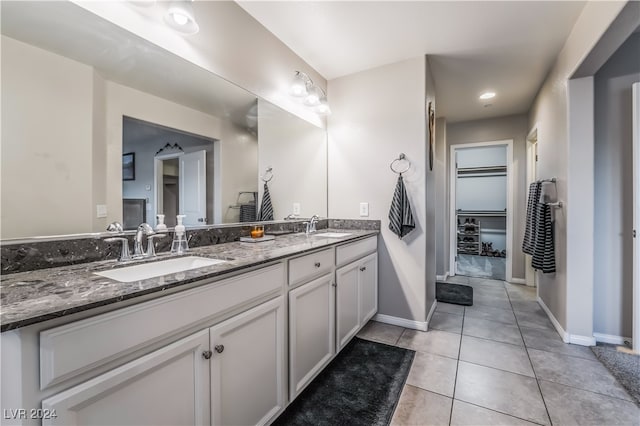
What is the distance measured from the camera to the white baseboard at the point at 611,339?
7.06ft

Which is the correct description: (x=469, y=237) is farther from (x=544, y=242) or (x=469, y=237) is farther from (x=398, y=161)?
(x=398, y=161)

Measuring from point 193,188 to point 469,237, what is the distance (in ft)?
20.1

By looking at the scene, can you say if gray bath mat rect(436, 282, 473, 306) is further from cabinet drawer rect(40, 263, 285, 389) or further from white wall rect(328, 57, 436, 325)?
cabinet drawer rect(40, 263, 285, 389)

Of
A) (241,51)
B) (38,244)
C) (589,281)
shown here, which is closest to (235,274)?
(38,244)

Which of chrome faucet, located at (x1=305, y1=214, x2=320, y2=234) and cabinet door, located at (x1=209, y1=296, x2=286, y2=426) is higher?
chrome faucet, located at (x1=305, y1=214, x2=320, y2=234)

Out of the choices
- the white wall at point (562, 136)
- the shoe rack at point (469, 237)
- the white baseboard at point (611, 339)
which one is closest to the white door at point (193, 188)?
the white wall at point (562, 136)

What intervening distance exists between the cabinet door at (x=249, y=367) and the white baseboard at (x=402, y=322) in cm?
150

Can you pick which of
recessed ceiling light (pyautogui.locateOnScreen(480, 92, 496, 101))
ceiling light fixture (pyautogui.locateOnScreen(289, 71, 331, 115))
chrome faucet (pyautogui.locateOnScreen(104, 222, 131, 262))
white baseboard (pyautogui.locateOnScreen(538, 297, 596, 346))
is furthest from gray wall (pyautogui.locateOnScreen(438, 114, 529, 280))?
chrome faucet (pyautogui.locateOnScreen(104, 222, 131, 262))

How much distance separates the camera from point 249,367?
3.76 feet

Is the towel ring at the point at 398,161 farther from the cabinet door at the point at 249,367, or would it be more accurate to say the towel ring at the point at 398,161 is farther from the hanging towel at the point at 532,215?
the cabinet door at the point at 249,367

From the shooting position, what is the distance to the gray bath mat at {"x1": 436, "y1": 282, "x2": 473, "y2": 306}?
3.16 metres

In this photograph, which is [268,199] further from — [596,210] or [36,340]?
[596,210]

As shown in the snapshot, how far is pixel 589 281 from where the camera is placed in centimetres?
213

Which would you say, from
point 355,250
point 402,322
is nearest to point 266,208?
point 355,250
